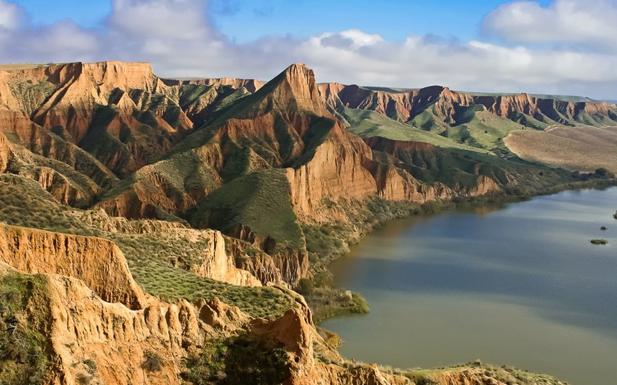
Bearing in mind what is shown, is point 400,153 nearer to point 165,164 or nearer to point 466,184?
point 466,184

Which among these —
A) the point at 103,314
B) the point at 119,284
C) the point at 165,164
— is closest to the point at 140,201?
the point at 165,164

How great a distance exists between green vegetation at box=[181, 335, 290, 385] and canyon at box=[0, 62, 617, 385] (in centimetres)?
7

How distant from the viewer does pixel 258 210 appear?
81688 mm

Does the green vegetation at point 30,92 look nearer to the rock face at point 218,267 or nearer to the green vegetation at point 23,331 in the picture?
the rock face at point 218,267

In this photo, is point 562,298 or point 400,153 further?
point 400,153

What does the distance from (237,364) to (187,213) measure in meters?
69.0

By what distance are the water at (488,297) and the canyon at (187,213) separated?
8.78 m

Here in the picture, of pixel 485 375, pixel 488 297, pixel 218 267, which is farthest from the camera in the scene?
pixel 488 297

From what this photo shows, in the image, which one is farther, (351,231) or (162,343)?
(351,231)

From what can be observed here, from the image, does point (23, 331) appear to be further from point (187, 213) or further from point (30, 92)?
point (30, 92)

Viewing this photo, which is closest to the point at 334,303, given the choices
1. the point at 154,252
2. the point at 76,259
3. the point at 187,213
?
the point at 154,252

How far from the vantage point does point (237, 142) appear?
382 feet

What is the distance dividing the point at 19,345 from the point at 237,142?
98.7 m

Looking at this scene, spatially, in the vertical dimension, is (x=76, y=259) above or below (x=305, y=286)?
above
